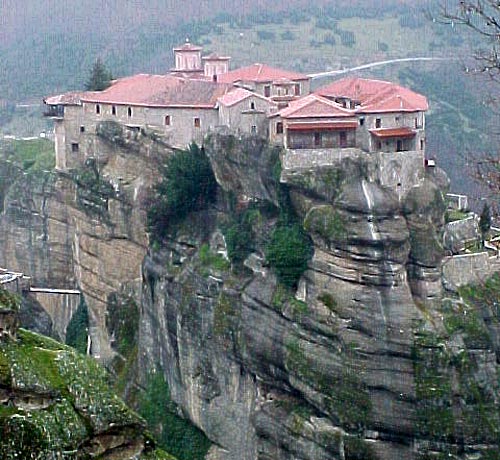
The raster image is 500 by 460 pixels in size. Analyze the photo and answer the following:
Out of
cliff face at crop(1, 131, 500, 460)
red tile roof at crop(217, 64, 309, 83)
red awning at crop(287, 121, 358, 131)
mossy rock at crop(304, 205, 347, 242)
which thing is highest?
red tile roof at crop(217, 64, 309, 83)

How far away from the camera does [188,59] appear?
38438 mm

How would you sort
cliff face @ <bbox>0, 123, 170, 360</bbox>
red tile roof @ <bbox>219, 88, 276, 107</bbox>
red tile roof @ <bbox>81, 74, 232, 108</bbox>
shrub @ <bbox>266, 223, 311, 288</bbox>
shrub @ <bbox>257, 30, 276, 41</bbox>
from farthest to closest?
shrub @ <bbox>257, 30, 276, 41</bbox> < cliff face @ <bbox>0, 123, 170, 360</bbox> < red tile roof @ <bbox>81, 74, 232, 108</bbox> < red tile roof @ <bbox>219, 88, 276, 107</bbox> < shrub @ <bbox>266, 223, 311, 288</bbox>

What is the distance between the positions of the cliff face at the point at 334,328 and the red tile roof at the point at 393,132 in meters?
0.86

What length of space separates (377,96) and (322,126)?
2.39 meters

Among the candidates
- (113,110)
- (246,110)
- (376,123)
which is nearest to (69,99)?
(113,110)

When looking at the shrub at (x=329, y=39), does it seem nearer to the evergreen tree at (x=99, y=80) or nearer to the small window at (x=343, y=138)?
the evergreen tree at (x=99, y=80)

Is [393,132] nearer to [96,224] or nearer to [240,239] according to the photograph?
[240,239]

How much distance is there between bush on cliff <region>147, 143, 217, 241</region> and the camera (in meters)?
30.6

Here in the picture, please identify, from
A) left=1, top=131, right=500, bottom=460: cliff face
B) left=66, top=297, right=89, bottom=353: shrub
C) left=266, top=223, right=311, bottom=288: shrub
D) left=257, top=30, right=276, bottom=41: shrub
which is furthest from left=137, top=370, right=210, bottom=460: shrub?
left=257, top=30, right=276, bottom=41: shrub

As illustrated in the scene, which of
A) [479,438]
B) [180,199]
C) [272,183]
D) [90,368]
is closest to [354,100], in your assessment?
[272,183]

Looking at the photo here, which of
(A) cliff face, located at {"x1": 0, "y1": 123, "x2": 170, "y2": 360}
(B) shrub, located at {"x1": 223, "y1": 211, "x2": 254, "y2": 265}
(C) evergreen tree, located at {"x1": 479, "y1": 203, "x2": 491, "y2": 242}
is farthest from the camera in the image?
(A) cliff face, located at {"x1": 0, "y1": 123, "x2": 170, "y2": 360}

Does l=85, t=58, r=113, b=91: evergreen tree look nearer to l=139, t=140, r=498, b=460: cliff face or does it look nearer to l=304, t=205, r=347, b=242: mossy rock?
l=139, t=140, r=498, b=460: cliff face

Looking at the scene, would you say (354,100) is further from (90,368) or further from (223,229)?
(90,368)

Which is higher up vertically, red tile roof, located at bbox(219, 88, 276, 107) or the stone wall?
red tile roof, located at bbox(219, 88, 276, 107)
